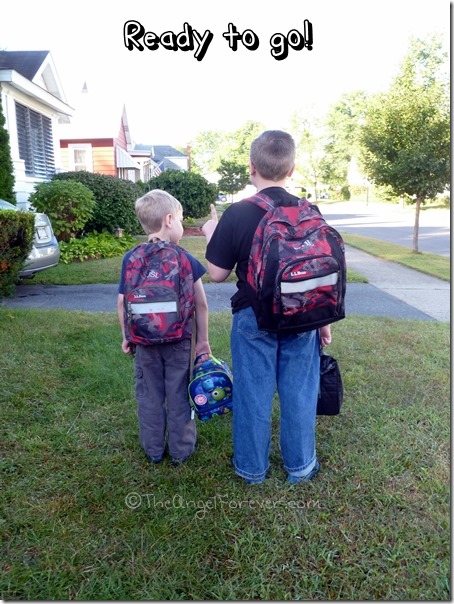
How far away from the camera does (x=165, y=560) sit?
Answer: 88.3 inches

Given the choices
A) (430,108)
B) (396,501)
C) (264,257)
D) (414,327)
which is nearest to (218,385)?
(264,257)

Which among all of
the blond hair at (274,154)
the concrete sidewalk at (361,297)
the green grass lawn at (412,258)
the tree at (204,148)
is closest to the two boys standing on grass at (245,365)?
the blond hair at (274,154)

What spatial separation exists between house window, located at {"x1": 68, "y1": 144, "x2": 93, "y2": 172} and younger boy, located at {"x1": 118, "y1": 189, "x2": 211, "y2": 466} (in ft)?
64.2

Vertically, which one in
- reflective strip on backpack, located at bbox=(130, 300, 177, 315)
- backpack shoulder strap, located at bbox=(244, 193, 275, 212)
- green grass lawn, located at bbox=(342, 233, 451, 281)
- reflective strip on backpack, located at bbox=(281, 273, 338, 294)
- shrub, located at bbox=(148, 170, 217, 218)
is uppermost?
shrub, located at bbox=(148, 170, 217, 218)

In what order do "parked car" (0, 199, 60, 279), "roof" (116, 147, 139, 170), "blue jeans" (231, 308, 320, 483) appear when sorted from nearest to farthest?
"blue jeans" (231, 308, 320, 483) → "parked car" (0, 199, 60, 279) → "roof" (116, 147, 139, 170)

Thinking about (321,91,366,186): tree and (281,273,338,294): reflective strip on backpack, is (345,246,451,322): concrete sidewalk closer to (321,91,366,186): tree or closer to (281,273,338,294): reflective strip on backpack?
(281,273,338,294): reflective strip on backpack

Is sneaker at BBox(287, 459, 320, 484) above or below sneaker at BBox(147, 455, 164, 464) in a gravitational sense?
below

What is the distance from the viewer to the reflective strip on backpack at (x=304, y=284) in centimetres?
231

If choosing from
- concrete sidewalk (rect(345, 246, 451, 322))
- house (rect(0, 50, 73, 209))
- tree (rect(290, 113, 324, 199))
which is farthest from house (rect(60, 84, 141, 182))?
tree (rect(290, 113, 324, 199))

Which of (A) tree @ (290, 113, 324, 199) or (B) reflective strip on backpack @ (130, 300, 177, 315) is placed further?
(A) tree @ (290, 113, 324, 199)

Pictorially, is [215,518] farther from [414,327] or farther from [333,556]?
[414,327]

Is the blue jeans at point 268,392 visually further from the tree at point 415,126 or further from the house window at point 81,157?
the house window at point 81,157

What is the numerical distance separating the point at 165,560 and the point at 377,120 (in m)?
12.3

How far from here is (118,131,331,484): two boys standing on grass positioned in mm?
2521
